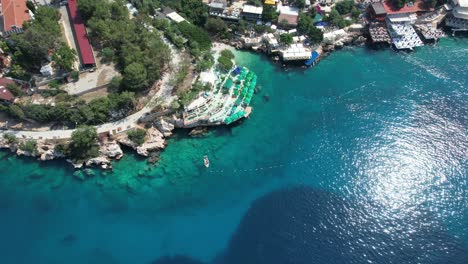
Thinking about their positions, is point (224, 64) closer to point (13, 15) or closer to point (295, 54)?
point (295, 54)

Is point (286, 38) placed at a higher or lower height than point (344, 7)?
lower

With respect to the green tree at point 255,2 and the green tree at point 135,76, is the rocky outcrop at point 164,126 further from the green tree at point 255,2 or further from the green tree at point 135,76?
the green tree at point 255,2

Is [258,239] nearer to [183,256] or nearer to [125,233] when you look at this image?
[183,256]

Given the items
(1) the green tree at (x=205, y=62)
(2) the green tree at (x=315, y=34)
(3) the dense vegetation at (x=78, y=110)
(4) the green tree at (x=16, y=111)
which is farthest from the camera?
(2) the green tree at (x=315, y=34)

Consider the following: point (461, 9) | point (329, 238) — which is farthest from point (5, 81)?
point (461, 9)

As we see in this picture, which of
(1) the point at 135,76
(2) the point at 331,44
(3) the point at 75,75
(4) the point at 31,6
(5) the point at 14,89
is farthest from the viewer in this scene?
(2) the point at 331,44

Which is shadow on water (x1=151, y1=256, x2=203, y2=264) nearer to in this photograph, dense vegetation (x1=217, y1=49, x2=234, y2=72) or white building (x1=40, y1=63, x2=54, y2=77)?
dense vegetation (x1=217, y1=49, x2=234, y2=72)

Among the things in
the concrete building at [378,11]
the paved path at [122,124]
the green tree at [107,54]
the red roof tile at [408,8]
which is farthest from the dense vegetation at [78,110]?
the red roof tile at [408,8]
